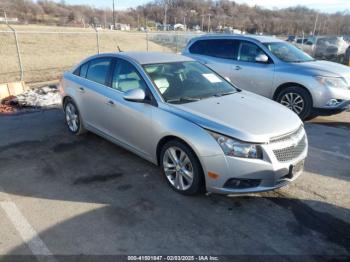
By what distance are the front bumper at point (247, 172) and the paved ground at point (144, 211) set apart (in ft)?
0.99

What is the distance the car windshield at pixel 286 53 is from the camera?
7.18 m

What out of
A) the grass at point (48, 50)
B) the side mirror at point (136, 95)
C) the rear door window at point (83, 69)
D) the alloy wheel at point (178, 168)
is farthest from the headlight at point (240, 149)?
the grass at point (48, 50)

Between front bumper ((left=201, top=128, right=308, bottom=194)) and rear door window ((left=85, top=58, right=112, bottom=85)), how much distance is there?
2.33 meters

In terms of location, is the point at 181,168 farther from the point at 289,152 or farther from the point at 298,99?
the point at 298,99

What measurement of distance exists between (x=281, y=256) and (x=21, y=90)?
27.5 feet

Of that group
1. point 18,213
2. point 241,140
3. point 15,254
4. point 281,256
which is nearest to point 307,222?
point 281,256

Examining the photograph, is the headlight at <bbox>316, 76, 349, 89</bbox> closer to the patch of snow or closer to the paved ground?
the paved ground

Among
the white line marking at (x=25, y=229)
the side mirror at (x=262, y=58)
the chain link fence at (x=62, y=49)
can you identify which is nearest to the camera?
the white line marking at (x=25, y=229)

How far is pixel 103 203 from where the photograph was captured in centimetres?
365

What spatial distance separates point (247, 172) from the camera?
10.7 feet

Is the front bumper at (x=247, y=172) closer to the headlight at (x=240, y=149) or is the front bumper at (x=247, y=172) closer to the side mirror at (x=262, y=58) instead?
the headlight at (x=240, y=149)

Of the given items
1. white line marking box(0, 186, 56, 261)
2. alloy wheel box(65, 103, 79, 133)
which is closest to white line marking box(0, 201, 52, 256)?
white line marking box(0, 186, 56, 261)

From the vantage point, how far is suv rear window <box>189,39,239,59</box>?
7770mm

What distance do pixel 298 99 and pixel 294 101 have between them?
94mm
